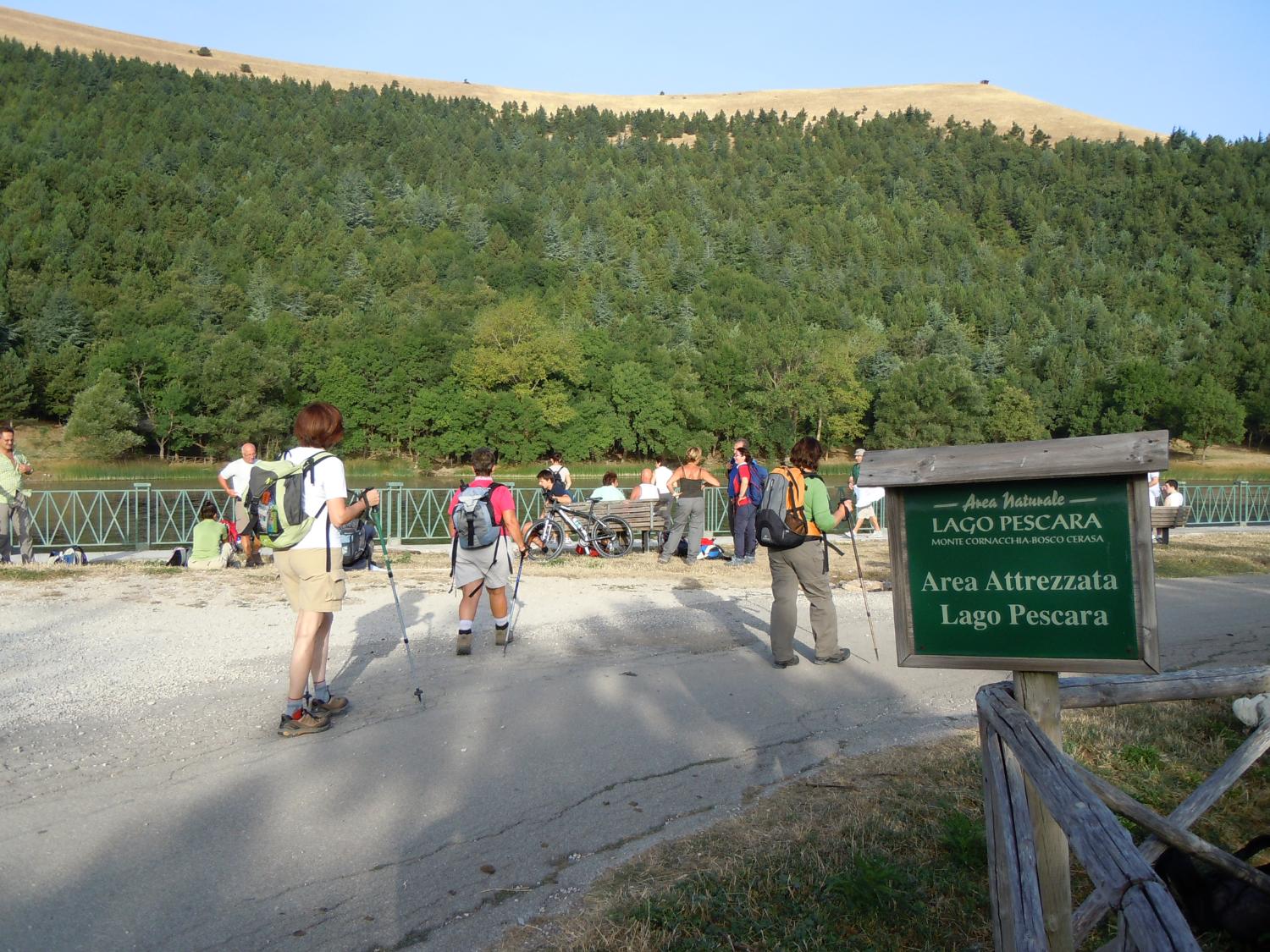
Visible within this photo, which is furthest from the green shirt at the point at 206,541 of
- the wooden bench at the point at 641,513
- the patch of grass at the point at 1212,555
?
the patch of grass at the point at 1212,555

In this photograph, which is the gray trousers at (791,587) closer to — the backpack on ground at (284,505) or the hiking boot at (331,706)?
the hiking boot at (331,706)

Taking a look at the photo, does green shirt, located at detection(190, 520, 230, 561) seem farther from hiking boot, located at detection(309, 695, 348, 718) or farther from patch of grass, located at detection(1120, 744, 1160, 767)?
patch of grass, located at detection(1120, 744, 1160, 767)

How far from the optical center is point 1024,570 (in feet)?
9.43

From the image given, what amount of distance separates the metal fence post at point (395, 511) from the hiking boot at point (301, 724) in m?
12.2

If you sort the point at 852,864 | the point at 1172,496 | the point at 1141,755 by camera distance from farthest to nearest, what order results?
1. the point at 1172,496
2. the point at 1141,755
3. the point at 852,864

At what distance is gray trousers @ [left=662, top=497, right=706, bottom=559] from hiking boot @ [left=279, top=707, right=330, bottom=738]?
9432 mm

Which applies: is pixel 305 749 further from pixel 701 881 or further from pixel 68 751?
pixel 701 881

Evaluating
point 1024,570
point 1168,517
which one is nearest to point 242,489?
point 1024,570

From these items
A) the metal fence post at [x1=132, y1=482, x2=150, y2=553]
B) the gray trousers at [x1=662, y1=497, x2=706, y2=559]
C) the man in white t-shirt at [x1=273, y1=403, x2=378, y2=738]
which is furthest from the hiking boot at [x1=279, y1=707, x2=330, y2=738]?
the metal fence post at [x1=132, y1=482, x2=150, y2=553]

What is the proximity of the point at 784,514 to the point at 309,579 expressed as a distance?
3.50 m

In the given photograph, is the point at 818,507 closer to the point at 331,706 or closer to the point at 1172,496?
the point at 331,706

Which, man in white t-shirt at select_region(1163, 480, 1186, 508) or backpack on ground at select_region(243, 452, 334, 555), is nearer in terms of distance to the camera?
backpack on ground at select_region(243, 452, 334, 555)

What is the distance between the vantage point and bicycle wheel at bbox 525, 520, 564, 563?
14500mm

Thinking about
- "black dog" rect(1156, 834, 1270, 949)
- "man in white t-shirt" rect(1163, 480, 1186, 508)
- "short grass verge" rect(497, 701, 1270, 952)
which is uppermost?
"black dog" rect(1156, 834, 1270, 949)
